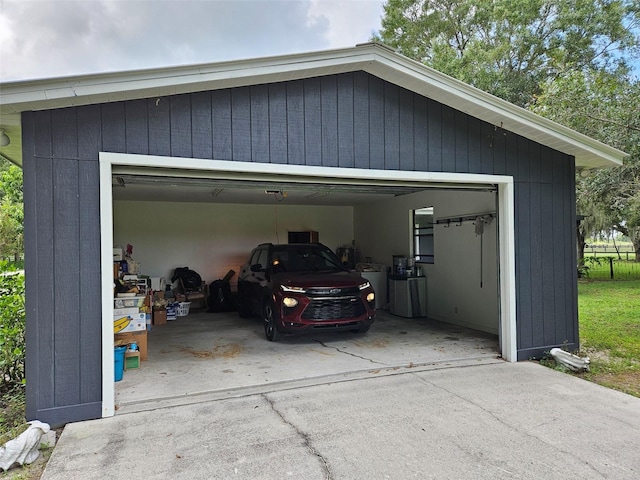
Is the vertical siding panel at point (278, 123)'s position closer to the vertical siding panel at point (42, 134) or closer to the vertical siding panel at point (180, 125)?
the vertical siding panel at point (180, 125)

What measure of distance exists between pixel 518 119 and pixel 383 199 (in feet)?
16.2

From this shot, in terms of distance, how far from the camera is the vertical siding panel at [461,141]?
181 inches

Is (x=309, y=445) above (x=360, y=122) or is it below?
below

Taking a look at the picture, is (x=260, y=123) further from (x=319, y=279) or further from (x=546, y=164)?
(x=546, y=164)

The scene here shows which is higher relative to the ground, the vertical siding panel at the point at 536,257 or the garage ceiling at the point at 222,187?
the garage ceiling at the point at 222,187

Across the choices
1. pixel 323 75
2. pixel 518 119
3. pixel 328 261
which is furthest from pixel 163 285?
pixel 518 119

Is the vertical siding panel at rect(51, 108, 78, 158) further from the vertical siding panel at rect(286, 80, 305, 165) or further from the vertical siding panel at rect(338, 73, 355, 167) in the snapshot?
the vertical siding panel at rect(338, 73, 355, 167)

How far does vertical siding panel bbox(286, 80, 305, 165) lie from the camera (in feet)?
12.9

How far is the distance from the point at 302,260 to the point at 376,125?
10.2 feet

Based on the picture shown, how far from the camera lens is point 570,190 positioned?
16.7ft

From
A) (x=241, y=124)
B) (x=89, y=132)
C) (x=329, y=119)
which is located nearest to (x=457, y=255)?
(x=329, y=119)

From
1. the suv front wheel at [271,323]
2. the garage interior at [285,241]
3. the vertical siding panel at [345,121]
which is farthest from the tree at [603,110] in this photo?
the suv front wheel at [271,323]

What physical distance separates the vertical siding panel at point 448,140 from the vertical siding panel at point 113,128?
131 inches

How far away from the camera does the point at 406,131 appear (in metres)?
4.38
